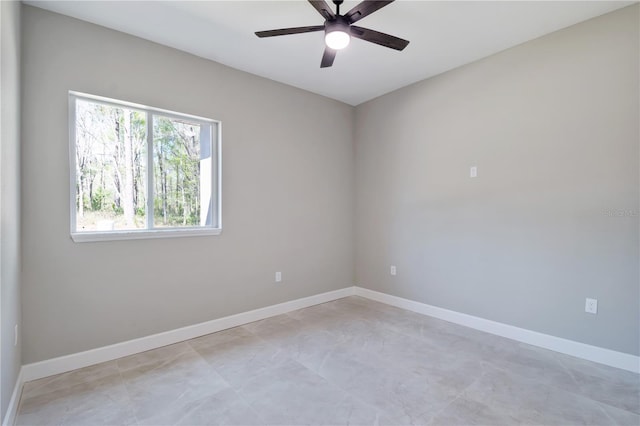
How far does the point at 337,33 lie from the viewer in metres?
2.04

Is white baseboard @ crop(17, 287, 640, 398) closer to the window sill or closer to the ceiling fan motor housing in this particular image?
the window sill

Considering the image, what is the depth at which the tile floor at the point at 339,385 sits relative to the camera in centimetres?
180

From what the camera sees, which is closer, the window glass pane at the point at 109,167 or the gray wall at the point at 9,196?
the gray wall at the point at 9,196

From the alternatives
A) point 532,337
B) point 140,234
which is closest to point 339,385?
point 532,337

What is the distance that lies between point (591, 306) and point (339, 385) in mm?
2140

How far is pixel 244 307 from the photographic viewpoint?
332cm

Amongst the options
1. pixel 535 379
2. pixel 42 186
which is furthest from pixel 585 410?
pixel 42 186

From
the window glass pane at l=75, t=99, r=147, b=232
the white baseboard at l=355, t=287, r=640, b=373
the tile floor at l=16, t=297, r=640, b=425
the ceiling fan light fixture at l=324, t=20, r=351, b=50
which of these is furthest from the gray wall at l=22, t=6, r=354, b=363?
the ceiling fan light fixture at l=324, t=20, r=351, b=50

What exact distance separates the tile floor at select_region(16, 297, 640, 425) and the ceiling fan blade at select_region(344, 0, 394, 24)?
2429 mm

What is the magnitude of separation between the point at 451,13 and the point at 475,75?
3.30 feet

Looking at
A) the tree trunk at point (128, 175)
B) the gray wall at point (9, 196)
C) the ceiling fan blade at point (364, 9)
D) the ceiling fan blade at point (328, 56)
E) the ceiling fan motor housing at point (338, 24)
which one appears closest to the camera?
the gray wall at point (9, 196)

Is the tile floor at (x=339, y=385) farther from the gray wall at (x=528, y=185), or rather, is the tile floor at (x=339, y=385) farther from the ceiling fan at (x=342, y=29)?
the ceiling fan at (x=342, y=29)

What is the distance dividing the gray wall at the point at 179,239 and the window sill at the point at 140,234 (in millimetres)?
51

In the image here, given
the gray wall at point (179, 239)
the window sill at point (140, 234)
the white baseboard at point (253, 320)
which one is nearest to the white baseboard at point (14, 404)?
the white baseboard at point (253, 320)
